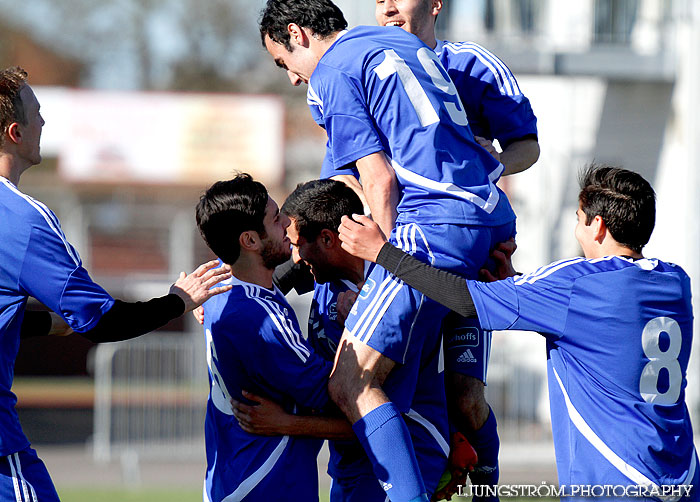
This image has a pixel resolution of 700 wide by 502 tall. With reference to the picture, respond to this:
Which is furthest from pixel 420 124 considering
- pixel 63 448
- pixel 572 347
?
pixel 63 448

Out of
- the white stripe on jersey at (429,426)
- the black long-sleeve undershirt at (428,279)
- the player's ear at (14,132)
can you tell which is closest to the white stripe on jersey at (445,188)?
the black long-sleeve undershirt at (428,279)

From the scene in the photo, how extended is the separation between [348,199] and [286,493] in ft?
4.58

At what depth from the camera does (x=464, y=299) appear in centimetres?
412

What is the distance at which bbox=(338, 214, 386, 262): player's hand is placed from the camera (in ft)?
13.5

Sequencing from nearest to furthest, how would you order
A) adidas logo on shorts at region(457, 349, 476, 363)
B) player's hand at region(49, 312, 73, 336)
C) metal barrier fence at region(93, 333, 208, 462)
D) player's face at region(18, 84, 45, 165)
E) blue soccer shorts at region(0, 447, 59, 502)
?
1. blue soccer shorts at region(0, 447, 59, 502)
2. player's face at region(18, 84, 45, 165)
3. player's hand at region(49, 312, 73, 336)
4. adidas logo on shorts at region(457, 349, 476, 363)
5. metal barrier fence at region(93, 333, 208, 462)

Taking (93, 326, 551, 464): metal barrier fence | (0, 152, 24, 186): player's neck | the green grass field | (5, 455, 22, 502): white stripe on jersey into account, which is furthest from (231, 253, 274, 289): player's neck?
(93, 326, 551, 464): metal barrier fence

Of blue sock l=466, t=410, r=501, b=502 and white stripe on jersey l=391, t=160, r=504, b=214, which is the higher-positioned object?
white stripe on jersey l=391, t=160, r=504, b=214

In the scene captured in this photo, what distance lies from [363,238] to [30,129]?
143 cm

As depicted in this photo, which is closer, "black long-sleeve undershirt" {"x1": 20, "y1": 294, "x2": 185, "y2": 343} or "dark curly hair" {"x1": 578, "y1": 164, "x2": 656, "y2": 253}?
"black long-sleeve undershirt" {"x1": 20, "y1": 294, "x2": 185, "y2": 343}

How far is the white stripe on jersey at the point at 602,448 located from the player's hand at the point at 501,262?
2.05 ft

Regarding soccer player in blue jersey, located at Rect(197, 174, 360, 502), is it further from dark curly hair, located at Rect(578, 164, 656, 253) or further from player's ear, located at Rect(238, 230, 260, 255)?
dark curly hair, located at Rect(578, 164, 656, 253)

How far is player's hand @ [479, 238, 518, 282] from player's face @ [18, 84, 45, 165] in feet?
6.82

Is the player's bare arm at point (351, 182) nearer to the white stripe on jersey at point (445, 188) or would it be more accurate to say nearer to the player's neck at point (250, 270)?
the white stripe on jersey at point (445, 188)

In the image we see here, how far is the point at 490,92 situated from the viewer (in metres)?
5.12
